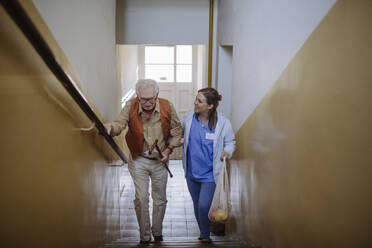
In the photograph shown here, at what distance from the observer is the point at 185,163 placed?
3.06 m

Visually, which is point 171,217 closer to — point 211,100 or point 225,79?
point 225,79

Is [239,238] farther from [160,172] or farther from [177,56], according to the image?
[177,56]

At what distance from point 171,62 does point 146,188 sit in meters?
6.19

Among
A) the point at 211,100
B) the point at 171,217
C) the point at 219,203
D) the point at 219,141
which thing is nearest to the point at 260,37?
the point at 211,100

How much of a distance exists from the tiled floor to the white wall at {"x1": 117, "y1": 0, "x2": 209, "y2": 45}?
6.59 feet

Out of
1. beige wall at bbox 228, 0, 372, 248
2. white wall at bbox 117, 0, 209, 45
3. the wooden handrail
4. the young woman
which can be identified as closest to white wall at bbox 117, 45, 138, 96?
white wall at bbox 117, 0, 209, 45

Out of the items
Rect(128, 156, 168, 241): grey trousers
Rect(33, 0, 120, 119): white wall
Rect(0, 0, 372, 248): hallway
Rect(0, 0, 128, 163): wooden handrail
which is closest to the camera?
Rect(0, 0, 128, 163): wooden handrail

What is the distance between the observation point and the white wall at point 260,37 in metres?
1.94

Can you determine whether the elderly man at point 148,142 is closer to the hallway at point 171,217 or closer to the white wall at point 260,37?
the hallway at point 171,217

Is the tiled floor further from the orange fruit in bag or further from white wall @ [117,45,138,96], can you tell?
white wall @ [117,45,138,96]

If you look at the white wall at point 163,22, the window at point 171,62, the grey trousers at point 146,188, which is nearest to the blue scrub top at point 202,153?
the grey trousers at point 146,188

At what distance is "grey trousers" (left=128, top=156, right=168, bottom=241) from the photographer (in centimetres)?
302

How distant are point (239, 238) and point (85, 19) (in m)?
2.48

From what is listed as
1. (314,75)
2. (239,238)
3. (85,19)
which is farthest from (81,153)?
(239,238)
